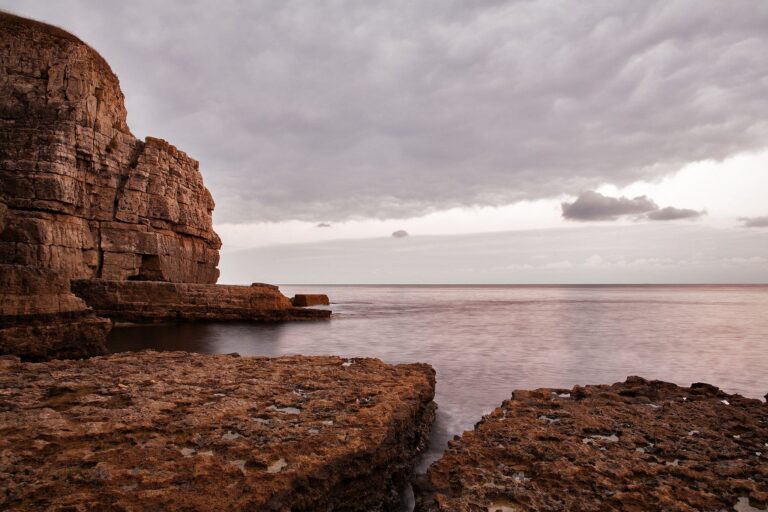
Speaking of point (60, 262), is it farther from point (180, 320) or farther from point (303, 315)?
point (303, 315)

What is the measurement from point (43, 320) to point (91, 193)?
47.9ft

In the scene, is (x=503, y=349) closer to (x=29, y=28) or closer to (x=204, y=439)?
(x=204, y=439)

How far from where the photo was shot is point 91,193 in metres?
→ 21.5

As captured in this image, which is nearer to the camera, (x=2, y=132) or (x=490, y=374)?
(x=490, y=374)

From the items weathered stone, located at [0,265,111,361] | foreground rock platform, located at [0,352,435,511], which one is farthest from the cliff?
foreground rock platform, located at [0,352,435,511]

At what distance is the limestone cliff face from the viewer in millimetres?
18547

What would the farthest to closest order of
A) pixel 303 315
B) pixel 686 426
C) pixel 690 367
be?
pixel 303 315
pixel 690 367
pixel 686 426

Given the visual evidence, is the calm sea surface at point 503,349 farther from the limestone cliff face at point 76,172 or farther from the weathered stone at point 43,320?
the weathered stone at point 43,320

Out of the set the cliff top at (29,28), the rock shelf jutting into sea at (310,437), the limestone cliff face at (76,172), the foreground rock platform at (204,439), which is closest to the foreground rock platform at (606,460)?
the rock shelf jutting into sea at (310,437)

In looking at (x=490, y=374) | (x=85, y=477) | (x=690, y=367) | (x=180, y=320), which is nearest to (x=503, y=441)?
(x=85, y=477)

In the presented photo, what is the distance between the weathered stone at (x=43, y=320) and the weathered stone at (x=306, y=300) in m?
25.4

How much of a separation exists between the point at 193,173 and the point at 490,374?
990 inches

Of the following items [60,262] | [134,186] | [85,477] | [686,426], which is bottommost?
[686,426]

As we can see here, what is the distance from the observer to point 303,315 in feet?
91.4
